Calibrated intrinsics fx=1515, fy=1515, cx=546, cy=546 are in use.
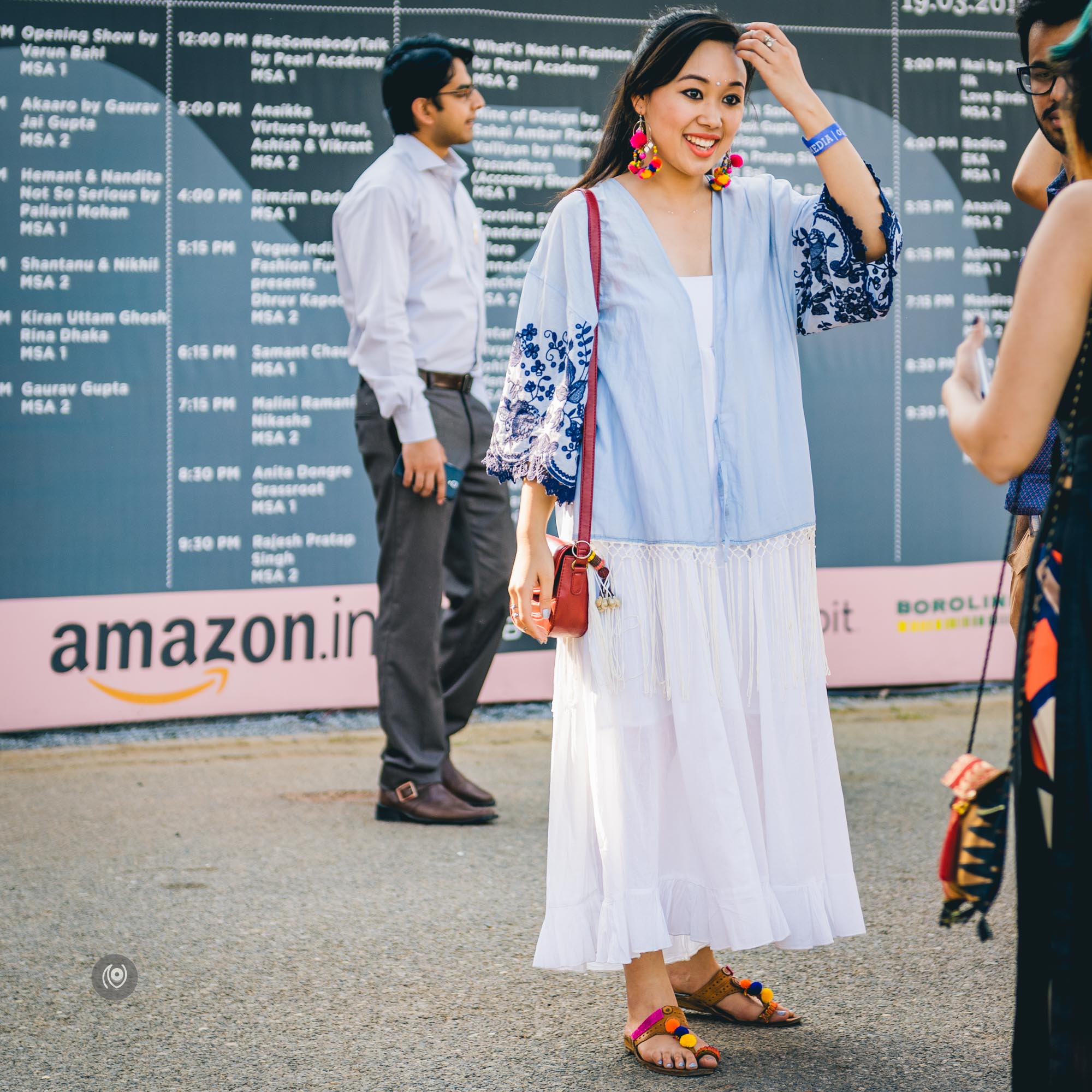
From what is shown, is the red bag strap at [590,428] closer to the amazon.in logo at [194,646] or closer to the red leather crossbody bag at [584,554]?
the red leather crossbody bag at [584,554]

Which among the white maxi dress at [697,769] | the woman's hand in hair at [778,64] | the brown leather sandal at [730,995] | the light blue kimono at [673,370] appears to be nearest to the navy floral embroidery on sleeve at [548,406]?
the light blue kimono at [673,370]

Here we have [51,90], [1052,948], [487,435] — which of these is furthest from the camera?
[51,90]


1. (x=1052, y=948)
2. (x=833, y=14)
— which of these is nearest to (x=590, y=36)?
(x=833, y=14)

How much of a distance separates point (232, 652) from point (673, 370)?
11.3 feet

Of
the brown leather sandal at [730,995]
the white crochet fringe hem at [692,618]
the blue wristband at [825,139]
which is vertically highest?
the blue wristband at [825,139]

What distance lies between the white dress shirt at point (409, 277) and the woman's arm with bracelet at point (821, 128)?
6.61 ft

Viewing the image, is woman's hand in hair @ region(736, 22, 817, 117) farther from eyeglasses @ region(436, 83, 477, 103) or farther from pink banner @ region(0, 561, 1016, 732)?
pink banner @ region(0, 561, 1016, 732)

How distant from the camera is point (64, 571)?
5797mm

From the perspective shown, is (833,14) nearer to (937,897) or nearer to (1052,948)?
(937,897)

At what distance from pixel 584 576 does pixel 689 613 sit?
0.22m

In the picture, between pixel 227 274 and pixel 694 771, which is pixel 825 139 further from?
pixel 227 274

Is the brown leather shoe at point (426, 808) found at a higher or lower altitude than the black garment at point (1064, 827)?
lower

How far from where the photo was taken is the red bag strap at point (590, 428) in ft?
9.75
